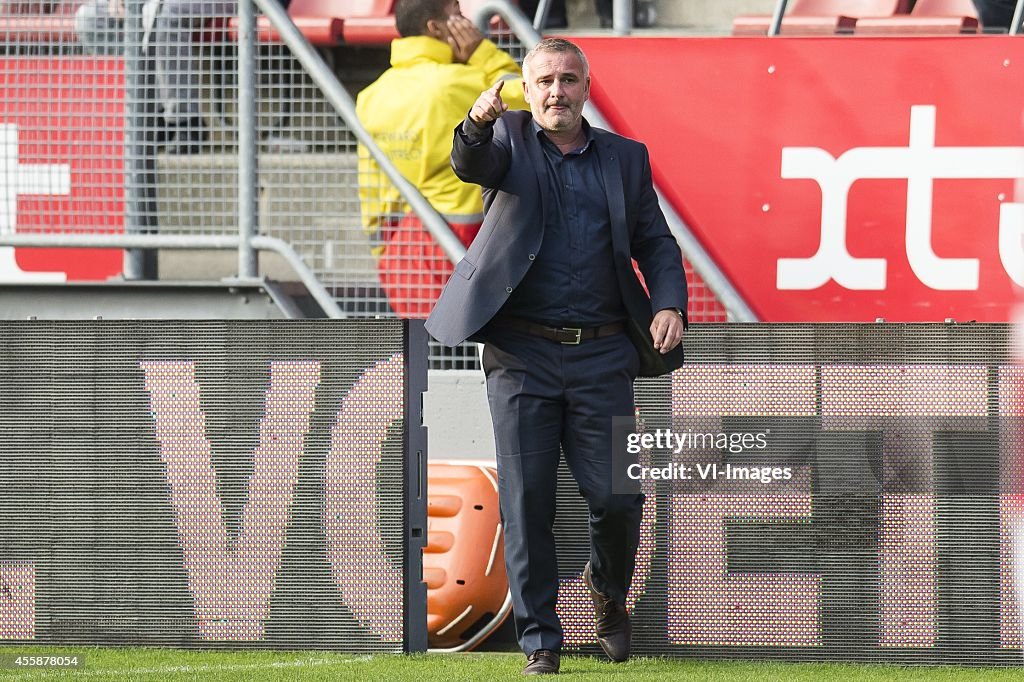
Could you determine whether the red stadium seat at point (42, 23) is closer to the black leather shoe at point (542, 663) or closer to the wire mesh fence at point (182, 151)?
the wire mesh fence at point (182, 151)

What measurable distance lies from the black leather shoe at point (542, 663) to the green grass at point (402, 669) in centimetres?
4

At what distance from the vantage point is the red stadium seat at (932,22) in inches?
252

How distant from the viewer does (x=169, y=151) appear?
6.74 metres

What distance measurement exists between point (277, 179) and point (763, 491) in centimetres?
306

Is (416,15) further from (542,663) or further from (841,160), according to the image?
(542,663)

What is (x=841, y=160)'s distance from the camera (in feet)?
20.4

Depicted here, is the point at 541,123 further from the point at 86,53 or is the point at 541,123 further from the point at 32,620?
the point at 86,53

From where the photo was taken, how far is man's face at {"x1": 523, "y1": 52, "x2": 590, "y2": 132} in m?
4.22

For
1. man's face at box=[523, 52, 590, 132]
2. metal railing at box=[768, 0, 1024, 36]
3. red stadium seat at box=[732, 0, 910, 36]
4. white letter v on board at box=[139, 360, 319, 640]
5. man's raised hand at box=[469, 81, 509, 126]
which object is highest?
red stadium seat at box=[732, 0, 910, 36]

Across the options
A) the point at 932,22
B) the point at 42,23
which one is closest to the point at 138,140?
the point at 42,23

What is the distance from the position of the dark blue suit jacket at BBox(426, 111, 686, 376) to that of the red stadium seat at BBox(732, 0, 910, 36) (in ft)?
8.12

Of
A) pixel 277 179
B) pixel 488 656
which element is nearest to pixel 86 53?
pixel 277 179

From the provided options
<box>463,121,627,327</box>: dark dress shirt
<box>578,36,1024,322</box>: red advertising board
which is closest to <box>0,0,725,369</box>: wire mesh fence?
<box>578,36,1024,322</box>: red advertising board

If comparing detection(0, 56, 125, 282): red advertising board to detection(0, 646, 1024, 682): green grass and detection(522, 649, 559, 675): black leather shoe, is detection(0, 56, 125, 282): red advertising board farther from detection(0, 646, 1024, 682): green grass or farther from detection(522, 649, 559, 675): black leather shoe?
detection(522, 649, 559, 675): black leather shoe
